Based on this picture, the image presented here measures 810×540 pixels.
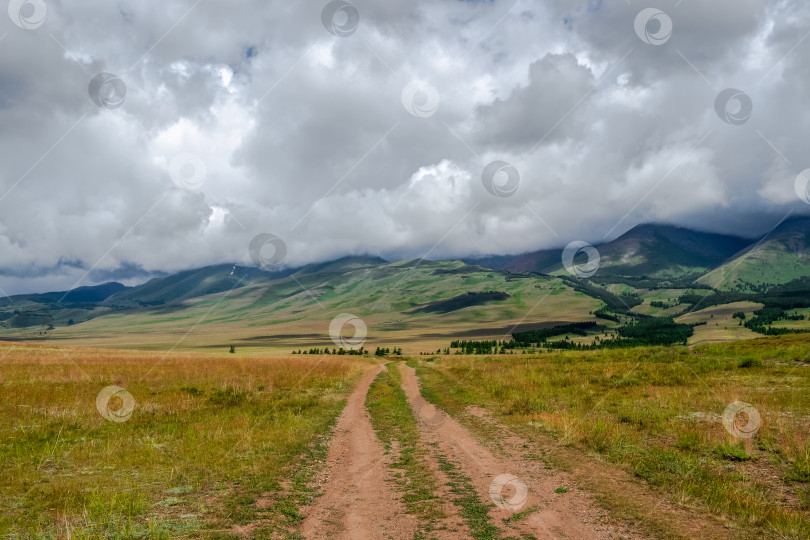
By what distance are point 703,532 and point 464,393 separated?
2290 centimetres

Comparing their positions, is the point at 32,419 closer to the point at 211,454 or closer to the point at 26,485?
the point at 26,485

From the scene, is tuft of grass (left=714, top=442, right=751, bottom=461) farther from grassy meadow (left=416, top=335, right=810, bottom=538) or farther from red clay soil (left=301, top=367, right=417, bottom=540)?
red clay soil (left=301, top=367, right=417, bottom=540)

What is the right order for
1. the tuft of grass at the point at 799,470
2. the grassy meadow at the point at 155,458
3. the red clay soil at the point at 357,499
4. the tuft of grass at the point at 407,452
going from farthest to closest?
the tuft of grass at the point at 799,470
the tuft of grass at the point at 407,452
the grassy meadow at the point at 155,458
the red clay soil at the point at 357,499

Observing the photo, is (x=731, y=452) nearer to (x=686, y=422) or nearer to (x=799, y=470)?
(x=799, y=470)

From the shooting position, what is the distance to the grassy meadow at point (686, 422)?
11.5 meters

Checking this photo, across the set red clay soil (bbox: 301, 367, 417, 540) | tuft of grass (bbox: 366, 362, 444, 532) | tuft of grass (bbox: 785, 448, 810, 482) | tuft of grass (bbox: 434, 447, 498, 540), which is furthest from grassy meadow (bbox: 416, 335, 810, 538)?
red clay soil (bbox: 301, 367, 417, 540)

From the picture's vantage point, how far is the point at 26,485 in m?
12.1

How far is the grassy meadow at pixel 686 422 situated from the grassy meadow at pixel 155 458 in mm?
9152

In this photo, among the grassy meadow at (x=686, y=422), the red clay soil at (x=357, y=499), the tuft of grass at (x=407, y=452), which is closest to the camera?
the red clay soil at (x=357, y=499)

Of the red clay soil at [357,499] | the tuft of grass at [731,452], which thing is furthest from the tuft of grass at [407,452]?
the tuft of grass at [731,452]

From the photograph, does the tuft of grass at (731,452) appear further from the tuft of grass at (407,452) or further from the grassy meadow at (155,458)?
the grassy meadow at (155,458)

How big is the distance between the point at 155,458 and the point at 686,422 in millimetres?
21742

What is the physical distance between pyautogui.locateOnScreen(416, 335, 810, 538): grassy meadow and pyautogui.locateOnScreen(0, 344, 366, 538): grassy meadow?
9152 mm

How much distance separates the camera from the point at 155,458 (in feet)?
48.8
